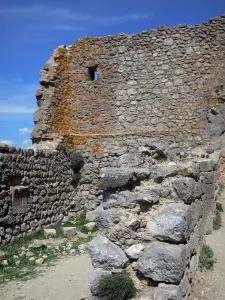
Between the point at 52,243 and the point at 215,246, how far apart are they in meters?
3.69

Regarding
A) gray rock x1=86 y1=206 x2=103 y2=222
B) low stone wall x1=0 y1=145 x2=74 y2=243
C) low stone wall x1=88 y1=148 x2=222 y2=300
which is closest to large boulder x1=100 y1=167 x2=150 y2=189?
low stone wall x1=88 y1=148 x2=222 y2=300

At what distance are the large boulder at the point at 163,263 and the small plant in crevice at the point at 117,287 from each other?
0.18 metres

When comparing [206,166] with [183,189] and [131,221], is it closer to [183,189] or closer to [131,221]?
[183,189]

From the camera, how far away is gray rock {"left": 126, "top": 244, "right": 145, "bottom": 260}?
3520 millimetres

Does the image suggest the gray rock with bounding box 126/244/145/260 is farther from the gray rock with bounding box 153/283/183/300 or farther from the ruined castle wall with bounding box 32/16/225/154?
the ruined castle wall with bounding box 32/16/225/154

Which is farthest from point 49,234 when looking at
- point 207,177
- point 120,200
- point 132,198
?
point 132,198

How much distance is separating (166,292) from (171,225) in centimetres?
66

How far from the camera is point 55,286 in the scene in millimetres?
5430

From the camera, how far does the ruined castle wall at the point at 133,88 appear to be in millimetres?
11320

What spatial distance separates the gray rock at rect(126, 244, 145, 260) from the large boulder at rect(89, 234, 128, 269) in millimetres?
65

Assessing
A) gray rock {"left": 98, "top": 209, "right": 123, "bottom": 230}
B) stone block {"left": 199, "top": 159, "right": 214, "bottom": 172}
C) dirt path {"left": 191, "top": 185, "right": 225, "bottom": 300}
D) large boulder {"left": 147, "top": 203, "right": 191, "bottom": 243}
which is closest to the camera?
large boulder {"left": 147, "top": 203, "right": 191, "bottom": 243}

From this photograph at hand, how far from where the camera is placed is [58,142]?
10750 millimetres

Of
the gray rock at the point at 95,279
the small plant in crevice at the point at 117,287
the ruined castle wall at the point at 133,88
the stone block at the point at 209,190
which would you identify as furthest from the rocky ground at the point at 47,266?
the ruined castle wall at the point at 133,88

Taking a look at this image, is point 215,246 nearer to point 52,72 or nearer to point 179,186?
point 179,186
